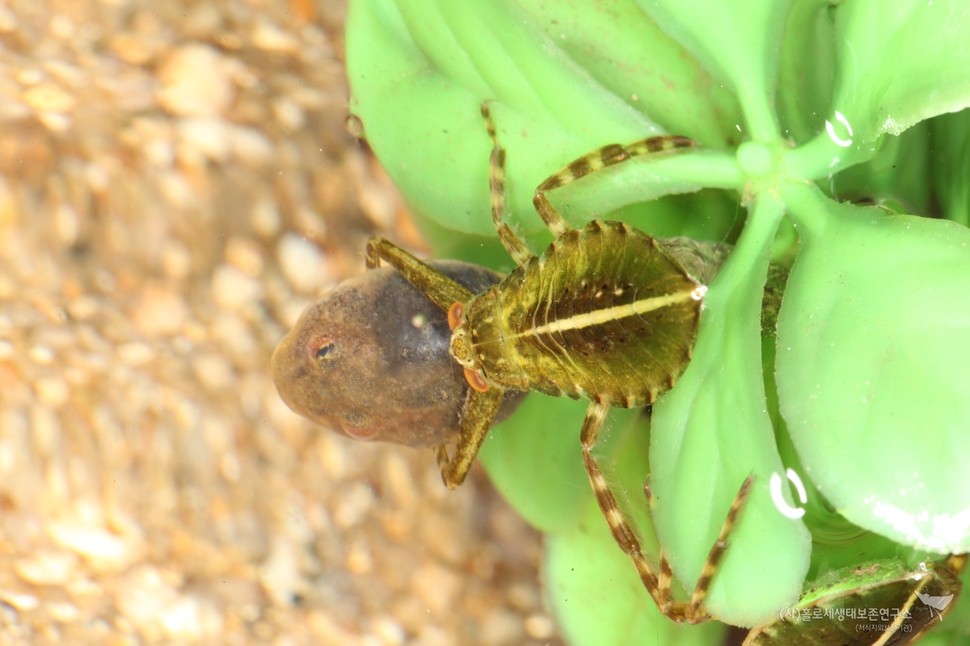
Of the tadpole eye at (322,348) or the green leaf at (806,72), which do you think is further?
the tadpole eye at (322,348)

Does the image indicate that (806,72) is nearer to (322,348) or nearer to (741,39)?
(741,39)

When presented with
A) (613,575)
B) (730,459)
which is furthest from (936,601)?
(613,575)

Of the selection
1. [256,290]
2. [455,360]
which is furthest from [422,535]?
[256,290]

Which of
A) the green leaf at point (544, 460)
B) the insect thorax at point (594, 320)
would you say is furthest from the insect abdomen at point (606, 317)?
the green leaf at point (544, 460)

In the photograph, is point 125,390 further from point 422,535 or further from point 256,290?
point 422,535

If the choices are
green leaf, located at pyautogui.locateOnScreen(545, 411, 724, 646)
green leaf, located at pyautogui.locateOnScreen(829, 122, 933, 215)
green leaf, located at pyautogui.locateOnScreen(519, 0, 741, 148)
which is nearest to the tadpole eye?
green leaf, located at pyautogui.locateOnScreen(545, 411, 724, 646)

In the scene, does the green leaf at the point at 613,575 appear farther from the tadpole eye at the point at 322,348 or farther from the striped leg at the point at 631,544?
the tadpole eye at the point at 322,348

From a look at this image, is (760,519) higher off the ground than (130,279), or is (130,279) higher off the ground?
(760,519)
